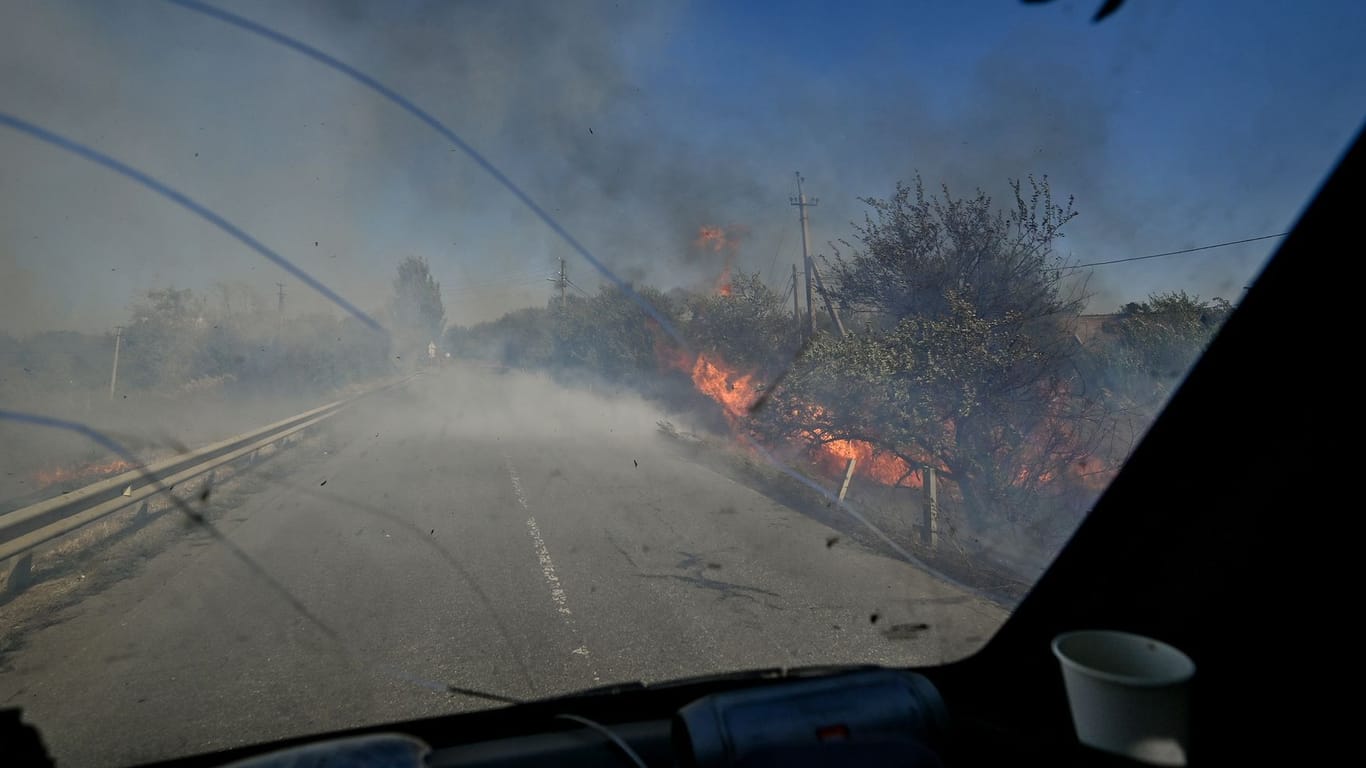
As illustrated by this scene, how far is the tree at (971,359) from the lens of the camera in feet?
29.2

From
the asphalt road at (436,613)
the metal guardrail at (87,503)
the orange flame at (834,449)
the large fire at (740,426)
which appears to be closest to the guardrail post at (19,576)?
the metal guardrail at (87,503)

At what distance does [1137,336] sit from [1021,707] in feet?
22.3

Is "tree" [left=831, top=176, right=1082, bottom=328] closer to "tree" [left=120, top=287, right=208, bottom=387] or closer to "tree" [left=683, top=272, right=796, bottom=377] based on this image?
"tree" [left=683, top=272, right=796, bottom=377]

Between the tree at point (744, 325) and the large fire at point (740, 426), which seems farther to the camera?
the tree at point (744, 325)

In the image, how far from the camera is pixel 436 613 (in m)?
4.99

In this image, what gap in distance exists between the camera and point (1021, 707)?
8.16 feet

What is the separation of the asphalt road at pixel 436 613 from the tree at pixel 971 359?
229 centimetres

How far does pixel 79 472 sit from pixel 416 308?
16.0m

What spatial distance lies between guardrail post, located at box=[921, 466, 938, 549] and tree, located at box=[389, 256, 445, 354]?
16913 millimetres

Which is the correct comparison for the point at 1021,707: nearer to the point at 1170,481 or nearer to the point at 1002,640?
the point at 1002,640

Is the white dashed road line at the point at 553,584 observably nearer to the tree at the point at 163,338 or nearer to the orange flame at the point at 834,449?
the orange flame at the point at 834,449

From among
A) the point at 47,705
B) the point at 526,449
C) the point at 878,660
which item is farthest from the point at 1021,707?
the point at 526,449

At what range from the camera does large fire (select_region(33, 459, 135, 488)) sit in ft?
30.9

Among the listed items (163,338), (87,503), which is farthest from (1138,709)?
(163,338)
